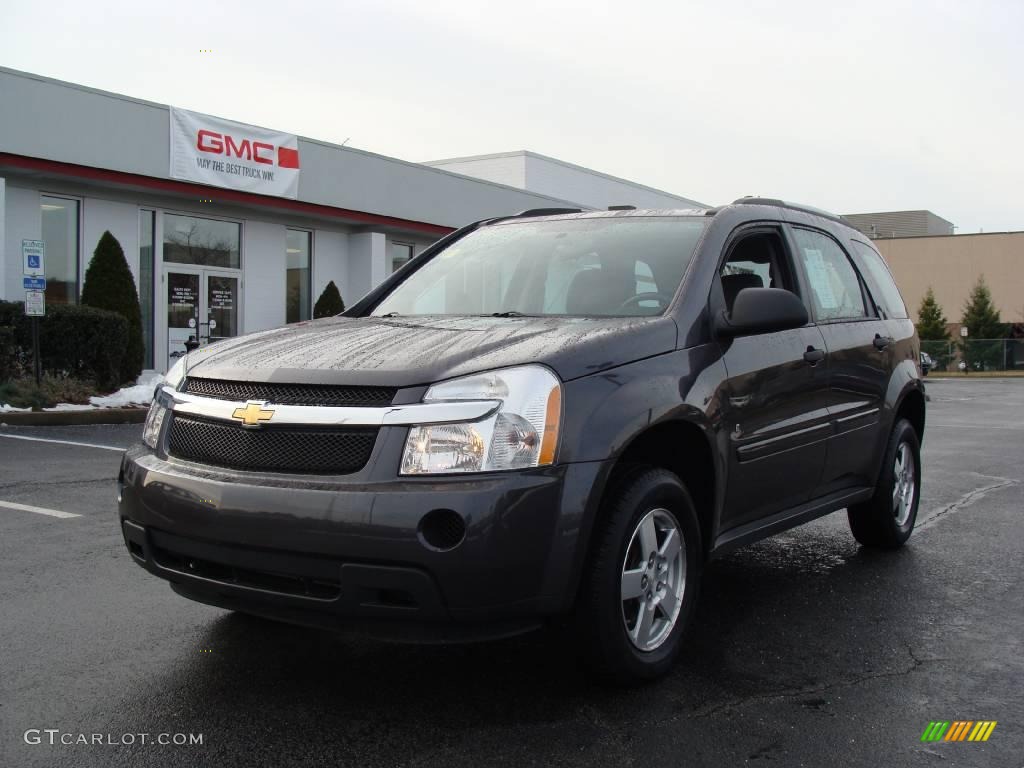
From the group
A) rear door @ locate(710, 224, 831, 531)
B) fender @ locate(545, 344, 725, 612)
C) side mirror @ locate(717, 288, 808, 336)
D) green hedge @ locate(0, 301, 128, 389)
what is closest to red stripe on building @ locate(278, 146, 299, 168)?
green hedge @ locate(0, 301, 128, 389)

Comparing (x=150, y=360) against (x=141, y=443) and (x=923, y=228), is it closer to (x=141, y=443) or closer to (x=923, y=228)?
(x=141, y=443)

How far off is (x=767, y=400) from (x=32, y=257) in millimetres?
11873

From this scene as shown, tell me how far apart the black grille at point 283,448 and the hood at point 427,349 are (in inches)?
7.0

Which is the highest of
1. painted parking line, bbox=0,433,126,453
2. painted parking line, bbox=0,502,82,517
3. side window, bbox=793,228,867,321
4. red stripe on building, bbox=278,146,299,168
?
red stripe on building, bbox=278,146,299,168

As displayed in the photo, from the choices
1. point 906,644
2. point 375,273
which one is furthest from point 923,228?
point 906,644

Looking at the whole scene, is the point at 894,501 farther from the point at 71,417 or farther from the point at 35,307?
the point at 35,307

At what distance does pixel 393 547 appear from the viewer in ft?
10.0

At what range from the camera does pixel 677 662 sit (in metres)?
3.98

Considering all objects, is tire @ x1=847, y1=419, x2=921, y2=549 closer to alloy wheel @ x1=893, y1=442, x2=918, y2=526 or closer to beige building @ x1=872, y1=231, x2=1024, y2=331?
alloy wheel @ x1=893, y1=442, x2=918, y2=526

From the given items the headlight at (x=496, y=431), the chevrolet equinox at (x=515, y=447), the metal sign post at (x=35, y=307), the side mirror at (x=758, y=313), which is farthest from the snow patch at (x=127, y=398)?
the headlight at (x=496, y=431)

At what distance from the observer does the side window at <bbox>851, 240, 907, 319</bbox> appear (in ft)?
19.8

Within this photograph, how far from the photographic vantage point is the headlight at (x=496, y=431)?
10.4 feet

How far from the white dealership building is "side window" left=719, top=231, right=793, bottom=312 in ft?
37.4

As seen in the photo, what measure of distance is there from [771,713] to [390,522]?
147 centimetres
